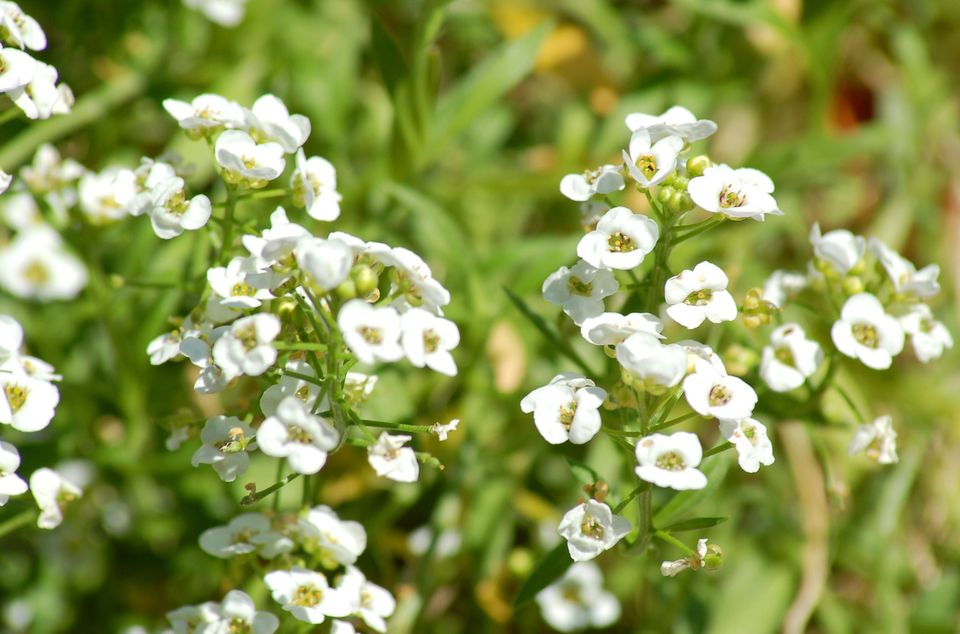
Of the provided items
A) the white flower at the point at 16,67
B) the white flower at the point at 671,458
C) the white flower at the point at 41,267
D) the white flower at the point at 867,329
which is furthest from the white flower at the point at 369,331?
the white flower at the point at 41,267

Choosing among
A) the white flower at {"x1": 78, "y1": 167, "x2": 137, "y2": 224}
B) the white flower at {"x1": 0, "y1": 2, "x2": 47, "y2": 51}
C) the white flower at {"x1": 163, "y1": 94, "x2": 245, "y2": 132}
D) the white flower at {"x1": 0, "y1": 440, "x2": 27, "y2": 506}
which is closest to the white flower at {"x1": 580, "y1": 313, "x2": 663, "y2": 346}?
the white flower at {"x1": 163, "y1": 94, "x2": 245, "y2": 132}

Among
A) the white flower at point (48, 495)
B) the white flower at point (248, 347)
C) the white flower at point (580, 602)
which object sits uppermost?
the white flower at point (248, 347)

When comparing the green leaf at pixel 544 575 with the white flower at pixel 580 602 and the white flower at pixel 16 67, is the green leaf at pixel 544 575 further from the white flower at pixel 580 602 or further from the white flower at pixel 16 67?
the white flower at pixel 16 67

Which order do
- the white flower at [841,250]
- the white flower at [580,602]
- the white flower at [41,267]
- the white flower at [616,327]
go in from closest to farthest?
the white flower at [616,327] → the white flower at [841,250] → the white flower at [580,602] → the white flower at [41,267]

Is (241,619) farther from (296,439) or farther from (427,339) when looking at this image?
(427,339)

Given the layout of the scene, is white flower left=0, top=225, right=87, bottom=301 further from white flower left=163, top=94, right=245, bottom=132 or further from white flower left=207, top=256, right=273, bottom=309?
white flower left=207, top=256, right=273, bottom=309

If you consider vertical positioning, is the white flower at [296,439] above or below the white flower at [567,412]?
above

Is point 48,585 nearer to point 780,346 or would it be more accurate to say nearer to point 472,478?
point 472,478
